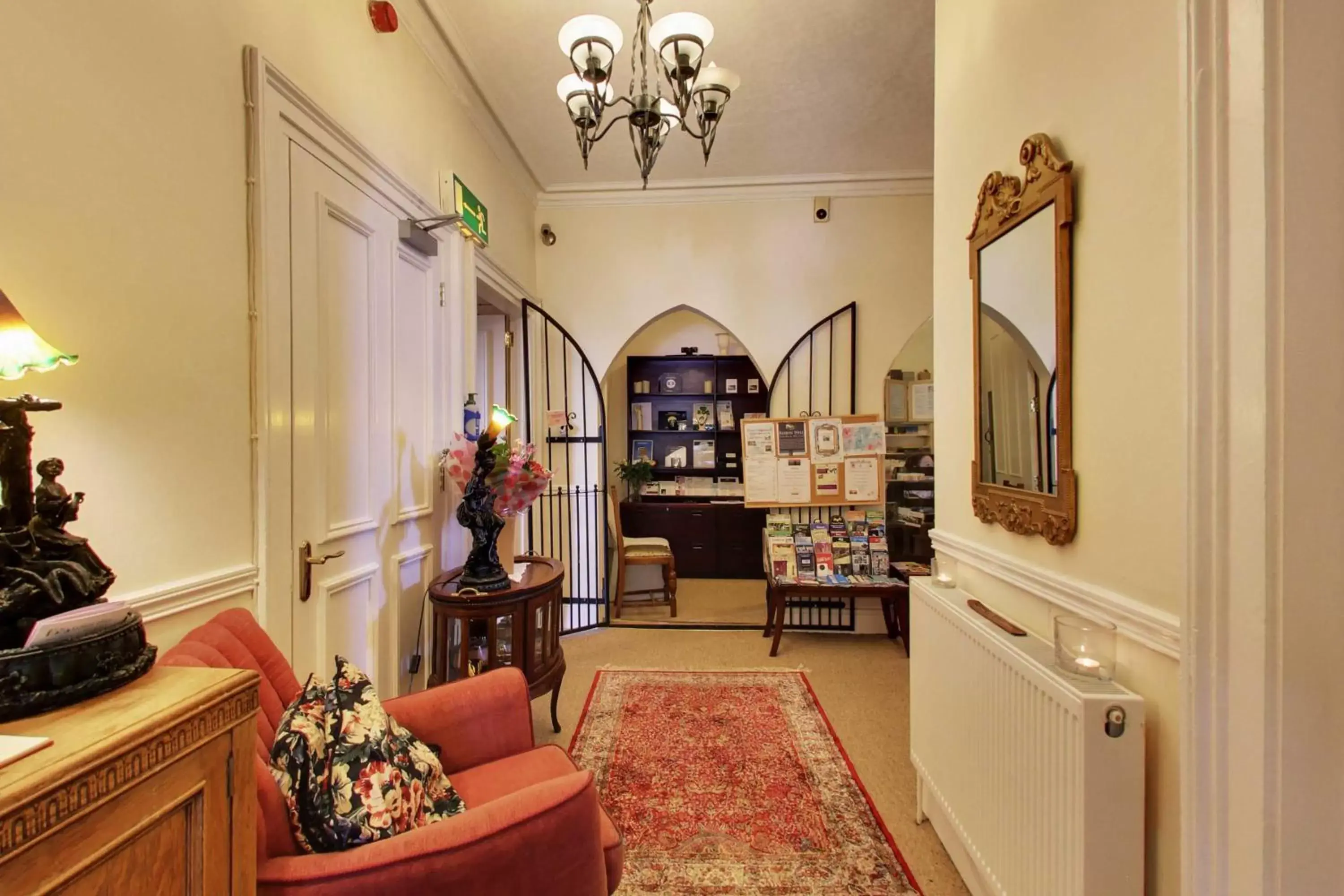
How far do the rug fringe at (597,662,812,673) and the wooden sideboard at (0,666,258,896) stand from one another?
7.85ft

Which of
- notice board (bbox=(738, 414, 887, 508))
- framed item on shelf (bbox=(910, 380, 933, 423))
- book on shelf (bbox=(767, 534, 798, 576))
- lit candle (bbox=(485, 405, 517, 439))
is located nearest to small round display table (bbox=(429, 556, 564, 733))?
lit candle (bbox=(485, 405, 517, 439))

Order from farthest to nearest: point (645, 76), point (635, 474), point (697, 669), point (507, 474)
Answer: point (635, 474), point (697, 669), point (507, 474), point (645, 76)

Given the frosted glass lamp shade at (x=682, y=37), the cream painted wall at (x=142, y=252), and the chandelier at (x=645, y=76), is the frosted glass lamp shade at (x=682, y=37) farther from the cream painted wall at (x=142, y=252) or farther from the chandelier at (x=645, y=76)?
the cream painted wall at (x=142, y=252)

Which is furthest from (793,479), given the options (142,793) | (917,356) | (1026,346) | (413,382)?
(142,793)

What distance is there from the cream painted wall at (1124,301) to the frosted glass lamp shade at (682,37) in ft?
2.85

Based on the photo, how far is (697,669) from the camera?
303 cm

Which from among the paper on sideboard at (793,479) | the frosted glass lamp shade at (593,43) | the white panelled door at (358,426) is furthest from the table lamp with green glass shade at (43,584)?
the paper on sideboard at (793,479)

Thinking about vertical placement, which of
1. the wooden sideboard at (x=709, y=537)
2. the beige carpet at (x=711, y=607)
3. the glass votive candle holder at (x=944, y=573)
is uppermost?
the glass votive candle holder at (x=944, y=573)

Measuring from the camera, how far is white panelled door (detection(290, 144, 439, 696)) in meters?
1.61

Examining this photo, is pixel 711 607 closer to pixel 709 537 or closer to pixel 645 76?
pixel 709 537

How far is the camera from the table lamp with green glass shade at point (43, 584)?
2.04 feet

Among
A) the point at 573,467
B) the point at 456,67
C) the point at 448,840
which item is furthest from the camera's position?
the point at 573,467

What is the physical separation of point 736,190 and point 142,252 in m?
3.40

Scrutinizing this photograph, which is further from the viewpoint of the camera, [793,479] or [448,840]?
[793,479]
